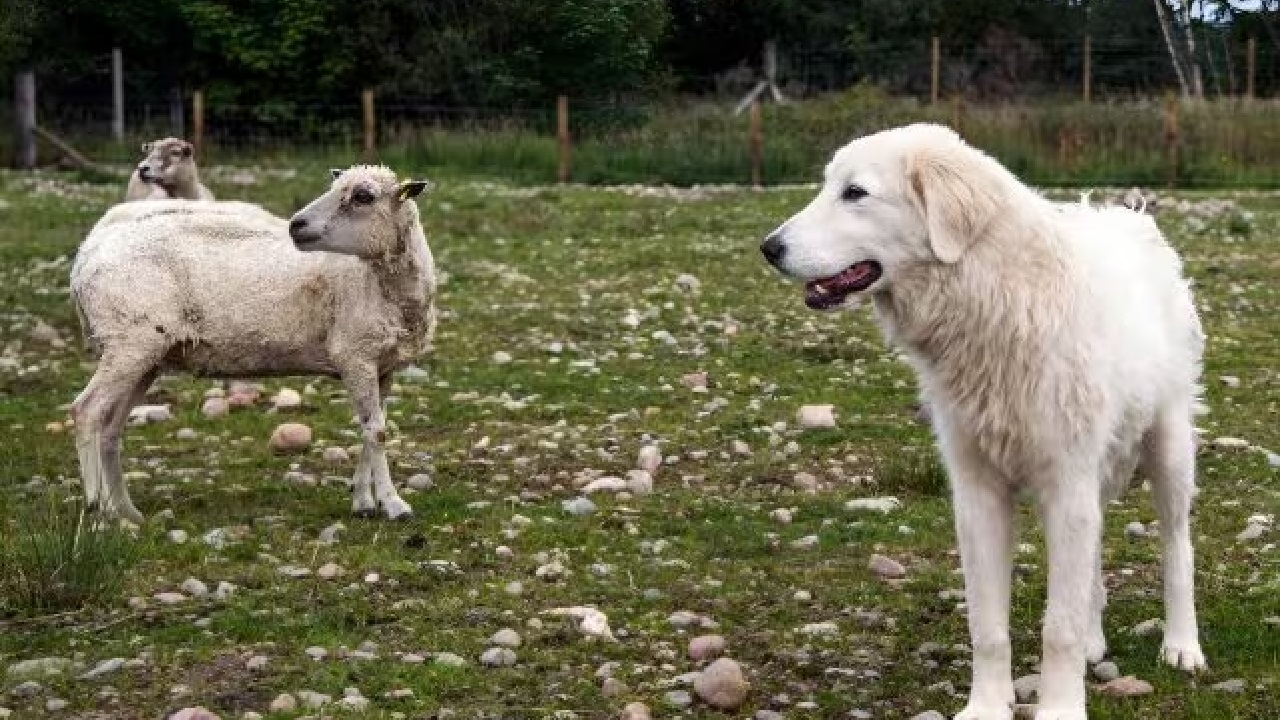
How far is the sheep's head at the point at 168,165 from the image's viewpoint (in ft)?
52.5

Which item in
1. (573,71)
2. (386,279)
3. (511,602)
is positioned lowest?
(511,602)

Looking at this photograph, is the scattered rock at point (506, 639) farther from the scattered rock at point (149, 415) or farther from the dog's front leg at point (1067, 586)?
the scattered rock at point (149, 415)

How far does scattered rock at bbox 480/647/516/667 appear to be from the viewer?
258 inches

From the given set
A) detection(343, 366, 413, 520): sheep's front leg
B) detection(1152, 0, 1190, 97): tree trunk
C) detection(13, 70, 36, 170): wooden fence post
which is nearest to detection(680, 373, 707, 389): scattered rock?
detection(343, 366, 413, 520): sheep's front leg

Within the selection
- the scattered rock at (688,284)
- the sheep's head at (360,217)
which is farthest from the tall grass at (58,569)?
the scattered rock at (688,284)

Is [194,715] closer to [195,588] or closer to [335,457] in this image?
[195,588]

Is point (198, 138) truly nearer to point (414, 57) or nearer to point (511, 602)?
point (414, 57)

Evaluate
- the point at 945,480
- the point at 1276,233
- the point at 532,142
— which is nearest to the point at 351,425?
the point at 945,480

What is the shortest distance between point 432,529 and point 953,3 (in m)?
41.9

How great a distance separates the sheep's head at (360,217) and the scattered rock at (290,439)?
1933mm

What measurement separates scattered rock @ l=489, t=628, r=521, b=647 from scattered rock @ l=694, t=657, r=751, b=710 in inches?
36.5

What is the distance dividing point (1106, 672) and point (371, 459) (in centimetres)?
434

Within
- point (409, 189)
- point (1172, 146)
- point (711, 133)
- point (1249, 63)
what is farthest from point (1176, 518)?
point (1249, 63)

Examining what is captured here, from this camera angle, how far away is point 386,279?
9469 mm
